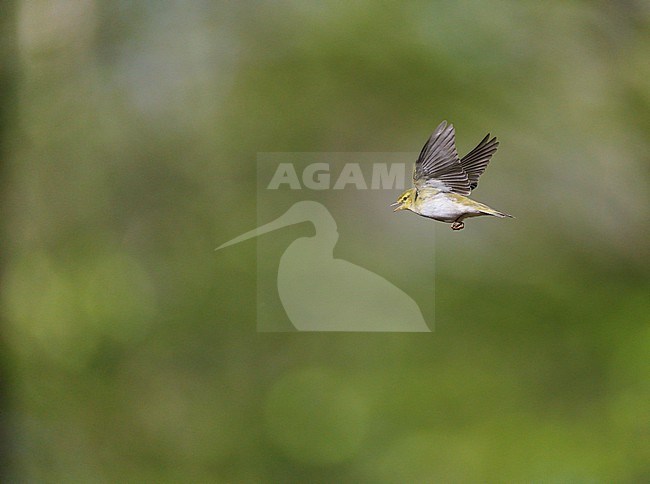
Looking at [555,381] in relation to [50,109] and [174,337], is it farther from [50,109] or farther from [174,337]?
[50,109]

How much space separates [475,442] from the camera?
1043 mm

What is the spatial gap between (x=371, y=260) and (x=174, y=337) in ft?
1.17

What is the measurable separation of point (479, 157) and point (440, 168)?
0.12 metres

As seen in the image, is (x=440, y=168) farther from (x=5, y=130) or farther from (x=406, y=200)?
(x=5, y=130)

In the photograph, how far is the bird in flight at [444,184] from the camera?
920mm

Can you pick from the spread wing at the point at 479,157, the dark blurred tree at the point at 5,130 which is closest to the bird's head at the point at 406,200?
the spread wing at the point at 479,157

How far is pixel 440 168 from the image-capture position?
924 mm

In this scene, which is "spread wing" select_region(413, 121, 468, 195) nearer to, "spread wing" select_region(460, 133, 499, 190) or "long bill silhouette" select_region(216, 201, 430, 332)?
"spread wing" select_region(460, 133, 499, 190)

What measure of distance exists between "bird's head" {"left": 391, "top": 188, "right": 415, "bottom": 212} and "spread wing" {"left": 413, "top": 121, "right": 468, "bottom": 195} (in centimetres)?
2

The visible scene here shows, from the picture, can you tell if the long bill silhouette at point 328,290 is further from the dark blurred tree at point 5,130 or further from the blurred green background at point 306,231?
the dark blurred tree at point 5,130

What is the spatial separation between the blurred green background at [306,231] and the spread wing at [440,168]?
2.7 inches

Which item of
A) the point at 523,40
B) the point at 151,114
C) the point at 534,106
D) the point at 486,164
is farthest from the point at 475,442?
the point at 151,114

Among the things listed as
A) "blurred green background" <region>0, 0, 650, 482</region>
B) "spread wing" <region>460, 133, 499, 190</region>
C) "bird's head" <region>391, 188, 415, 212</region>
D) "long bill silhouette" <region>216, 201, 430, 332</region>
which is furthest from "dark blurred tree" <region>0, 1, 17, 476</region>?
"spread wing" <region>460, 133, 499, 190</region>

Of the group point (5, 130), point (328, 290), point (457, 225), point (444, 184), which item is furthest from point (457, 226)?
point (5, 130)
